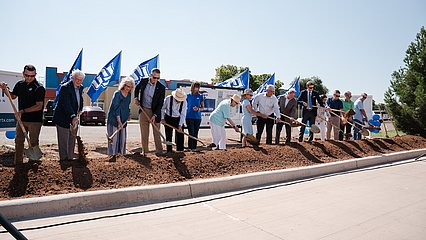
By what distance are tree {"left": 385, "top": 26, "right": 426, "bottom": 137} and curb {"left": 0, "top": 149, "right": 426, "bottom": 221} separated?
777 cm

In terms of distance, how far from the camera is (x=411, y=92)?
12266 millimetres

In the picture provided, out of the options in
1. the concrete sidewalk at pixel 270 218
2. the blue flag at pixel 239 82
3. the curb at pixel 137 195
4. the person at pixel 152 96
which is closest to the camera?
the concrete sidewalk at pixel 270 218

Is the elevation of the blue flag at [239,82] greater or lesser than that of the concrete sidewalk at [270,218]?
greater

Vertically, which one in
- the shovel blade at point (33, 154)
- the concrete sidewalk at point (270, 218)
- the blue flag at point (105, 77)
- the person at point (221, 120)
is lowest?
the concrete sidewalk at point (270, 218)

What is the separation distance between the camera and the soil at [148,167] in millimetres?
4008

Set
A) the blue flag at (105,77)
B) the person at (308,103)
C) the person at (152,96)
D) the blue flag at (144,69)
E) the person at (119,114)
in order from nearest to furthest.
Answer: the person at (119,114) → the person at (152,96) → the person at (308,103) → the blue flag at (105,77) → the blue flag at (144,69)

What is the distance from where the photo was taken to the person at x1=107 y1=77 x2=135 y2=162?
597 centimetres

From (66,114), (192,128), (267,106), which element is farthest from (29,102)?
(267,106)

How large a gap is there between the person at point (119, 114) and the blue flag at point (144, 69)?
4.87 metres

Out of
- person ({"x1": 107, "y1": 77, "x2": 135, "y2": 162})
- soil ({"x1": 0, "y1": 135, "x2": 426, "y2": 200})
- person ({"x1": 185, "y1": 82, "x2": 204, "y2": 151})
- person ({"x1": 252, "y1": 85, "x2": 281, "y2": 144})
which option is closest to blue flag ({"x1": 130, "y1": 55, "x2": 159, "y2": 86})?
soil ({"x1": 0, "y1": 135, "x2": 426, "y2": 200})

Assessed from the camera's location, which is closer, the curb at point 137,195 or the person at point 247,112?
the curb at point 137,195

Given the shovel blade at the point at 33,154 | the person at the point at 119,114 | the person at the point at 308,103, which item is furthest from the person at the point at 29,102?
the person at the point at 308,103

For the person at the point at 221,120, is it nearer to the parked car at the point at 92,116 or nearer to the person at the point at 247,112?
the person at the point at 247,112

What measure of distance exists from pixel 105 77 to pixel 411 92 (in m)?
11.2
